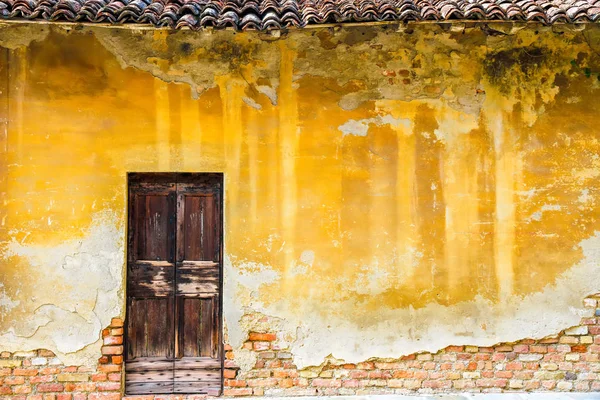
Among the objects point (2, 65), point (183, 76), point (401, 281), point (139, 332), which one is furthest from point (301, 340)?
point (2, 65)

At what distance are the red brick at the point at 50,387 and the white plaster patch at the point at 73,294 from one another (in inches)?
8.8

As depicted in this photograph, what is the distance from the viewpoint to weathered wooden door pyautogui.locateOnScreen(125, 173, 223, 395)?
14.5 feet

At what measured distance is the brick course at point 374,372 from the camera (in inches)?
167

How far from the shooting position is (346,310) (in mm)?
4387

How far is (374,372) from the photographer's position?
4.39 metres

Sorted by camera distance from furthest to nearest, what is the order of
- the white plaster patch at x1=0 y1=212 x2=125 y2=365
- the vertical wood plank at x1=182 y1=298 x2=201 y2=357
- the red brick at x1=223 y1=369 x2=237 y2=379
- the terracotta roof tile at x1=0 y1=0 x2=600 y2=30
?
1. the vertical wood plank at x1=182 y1=298 x2=201 y2=357
2. the red brick at x1=223 y1=369 x2=237 y2=379
3. the white plaster patch at x1=0 y1=212 x2=125 y2=365
4. the terracotta roof tile at x1=0 y1=0 x2=600 y2=30

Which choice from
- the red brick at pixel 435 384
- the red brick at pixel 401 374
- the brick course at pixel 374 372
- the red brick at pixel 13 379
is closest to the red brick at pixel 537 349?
the brick course at pixel 374 372

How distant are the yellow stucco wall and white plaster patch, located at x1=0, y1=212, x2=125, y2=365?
18mm

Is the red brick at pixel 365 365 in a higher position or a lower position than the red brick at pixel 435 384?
higher

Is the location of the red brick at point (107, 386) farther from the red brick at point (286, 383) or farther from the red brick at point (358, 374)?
the red brick at point (358, 374)

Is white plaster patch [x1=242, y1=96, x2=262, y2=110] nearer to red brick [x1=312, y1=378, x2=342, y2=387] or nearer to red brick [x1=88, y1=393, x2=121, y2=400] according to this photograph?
red brick [x1=312, y1=378, x2=342, y2=387]

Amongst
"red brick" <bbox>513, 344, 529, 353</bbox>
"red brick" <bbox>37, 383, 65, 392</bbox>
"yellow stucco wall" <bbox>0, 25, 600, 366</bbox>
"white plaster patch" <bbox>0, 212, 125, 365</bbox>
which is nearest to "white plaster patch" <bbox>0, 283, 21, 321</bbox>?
"white plaster patch" <bbox>0, 212, 125, 365</bbox>

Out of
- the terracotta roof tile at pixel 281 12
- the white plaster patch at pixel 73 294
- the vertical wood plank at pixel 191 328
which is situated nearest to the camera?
the terracotta roof tile at pixel 281 12

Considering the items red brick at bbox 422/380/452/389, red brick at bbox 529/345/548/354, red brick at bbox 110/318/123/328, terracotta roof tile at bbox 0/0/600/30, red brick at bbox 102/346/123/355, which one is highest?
terracotta roof tile at bbox 0/0/600/30
